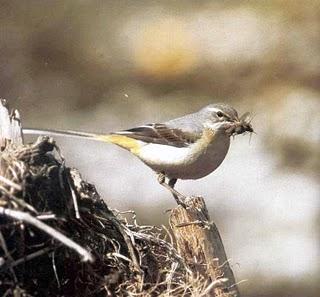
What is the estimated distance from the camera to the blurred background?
8.84m

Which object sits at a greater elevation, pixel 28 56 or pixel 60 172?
Result: pixel 28 56

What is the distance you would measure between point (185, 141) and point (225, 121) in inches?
8.3

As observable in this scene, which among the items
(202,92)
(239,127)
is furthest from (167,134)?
(202,92)

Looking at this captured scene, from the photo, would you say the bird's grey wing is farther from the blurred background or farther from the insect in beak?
the blurred background

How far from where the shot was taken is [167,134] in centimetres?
557

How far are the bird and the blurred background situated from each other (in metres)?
3.01

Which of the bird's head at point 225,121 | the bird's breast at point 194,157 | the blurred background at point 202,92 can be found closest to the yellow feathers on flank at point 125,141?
the bird's breast at point 194,157

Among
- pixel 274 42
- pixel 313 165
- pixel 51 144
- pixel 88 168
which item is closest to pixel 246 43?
pixel 274 42

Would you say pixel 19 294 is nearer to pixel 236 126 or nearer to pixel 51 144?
pixel 51 144

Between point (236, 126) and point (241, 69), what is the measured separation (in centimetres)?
388

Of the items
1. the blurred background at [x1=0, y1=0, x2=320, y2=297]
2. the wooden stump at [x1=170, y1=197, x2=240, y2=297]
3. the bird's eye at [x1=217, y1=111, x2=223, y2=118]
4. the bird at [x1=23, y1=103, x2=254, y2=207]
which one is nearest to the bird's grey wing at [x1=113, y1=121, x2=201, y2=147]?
the bird at [x1=23, y1=103, x2=254, y2=207]

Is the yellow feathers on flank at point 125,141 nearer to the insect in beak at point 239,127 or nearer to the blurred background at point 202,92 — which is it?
the insect in beak at point 239,127

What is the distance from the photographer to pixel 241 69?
9.34 metres

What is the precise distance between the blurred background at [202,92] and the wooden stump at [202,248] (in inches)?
162
